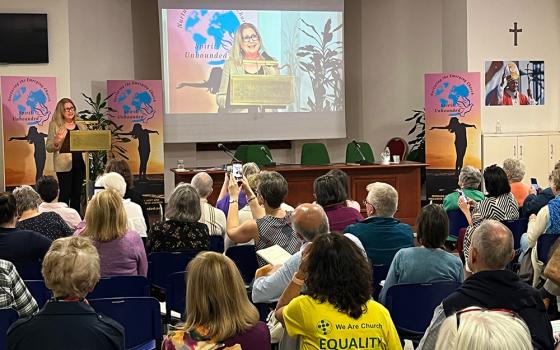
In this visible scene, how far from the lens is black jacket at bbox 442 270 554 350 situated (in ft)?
9.02

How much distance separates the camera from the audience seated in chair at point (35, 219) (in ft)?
16.7

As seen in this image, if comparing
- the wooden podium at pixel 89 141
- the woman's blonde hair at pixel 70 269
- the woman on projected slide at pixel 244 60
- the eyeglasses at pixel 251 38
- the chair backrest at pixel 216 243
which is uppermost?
the eyeglasses at pixel 251 38

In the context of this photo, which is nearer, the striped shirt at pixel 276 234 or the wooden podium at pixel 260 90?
the striped shirt at pixel 276 234

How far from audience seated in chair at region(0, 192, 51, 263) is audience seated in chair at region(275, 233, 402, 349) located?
2.20 metres

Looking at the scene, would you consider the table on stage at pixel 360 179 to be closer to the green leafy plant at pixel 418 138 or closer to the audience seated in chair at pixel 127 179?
the green leafy plant at pixel 418 138

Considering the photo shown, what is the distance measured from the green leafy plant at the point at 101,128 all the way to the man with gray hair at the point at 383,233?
19.2ft

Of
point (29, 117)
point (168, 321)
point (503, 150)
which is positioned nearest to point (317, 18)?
point (503, 150)

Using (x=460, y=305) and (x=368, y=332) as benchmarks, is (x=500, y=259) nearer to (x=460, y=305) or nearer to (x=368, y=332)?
(x=460, y=305)

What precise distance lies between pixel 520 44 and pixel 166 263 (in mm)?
8522

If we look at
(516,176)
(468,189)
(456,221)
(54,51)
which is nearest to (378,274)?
(456,221)

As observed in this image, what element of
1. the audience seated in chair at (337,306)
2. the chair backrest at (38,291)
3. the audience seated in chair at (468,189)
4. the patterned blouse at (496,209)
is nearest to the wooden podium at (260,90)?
the audience seated in chair at (468,189)

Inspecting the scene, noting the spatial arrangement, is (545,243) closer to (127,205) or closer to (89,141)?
(127,205)

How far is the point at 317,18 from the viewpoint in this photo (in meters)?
11.8

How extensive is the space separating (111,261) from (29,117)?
612 centimetres
